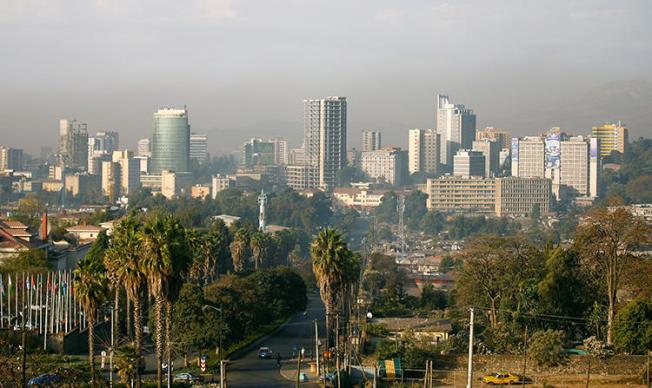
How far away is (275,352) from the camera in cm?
4900

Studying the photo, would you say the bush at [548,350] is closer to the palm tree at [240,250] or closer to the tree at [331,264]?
the tree at [331,264]

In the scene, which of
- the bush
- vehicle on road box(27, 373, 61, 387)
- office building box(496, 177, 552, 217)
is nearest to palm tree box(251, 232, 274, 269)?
the bush

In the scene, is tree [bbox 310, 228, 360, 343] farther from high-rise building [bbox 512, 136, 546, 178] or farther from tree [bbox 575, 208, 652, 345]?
high-rise building [bbox 512, 136, 546, 178]

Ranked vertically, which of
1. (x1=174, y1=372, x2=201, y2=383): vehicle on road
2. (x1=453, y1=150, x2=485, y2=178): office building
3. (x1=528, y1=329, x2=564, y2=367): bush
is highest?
(x1=453, y1=150, x2=485, y2=178): office building

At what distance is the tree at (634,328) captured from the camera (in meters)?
44.2

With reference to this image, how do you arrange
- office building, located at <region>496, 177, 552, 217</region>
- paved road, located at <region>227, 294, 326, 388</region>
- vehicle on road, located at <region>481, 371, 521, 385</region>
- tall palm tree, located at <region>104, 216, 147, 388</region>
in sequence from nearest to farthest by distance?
tall palm tree, located at <region>104, 216, 147, 388</region> → vehicle on road, located at <region>481, 371, 521, 385</region> → paved road, located at <region>227, 294, 326, 388</region> → office building, located at <region>496, 177, 552, 217</region>

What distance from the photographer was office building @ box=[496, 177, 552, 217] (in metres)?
161

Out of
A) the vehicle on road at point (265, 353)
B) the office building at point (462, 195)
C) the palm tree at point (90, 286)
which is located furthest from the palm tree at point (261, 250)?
the office building at point (462, 195)

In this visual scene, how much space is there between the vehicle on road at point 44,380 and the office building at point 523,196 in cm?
12969

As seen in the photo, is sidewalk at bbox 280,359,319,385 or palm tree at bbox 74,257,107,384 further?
sidewalk at bbox 280,359,319,385

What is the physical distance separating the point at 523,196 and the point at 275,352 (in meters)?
116

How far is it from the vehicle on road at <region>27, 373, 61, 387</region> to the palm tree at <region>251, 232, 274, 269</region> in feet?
129

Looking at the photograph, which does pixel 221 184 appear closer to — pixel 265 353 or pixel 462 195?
pixel 462 195

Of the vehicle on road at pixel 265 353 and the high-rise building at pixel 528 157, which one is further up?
the high-rise building at pixel 528 157
